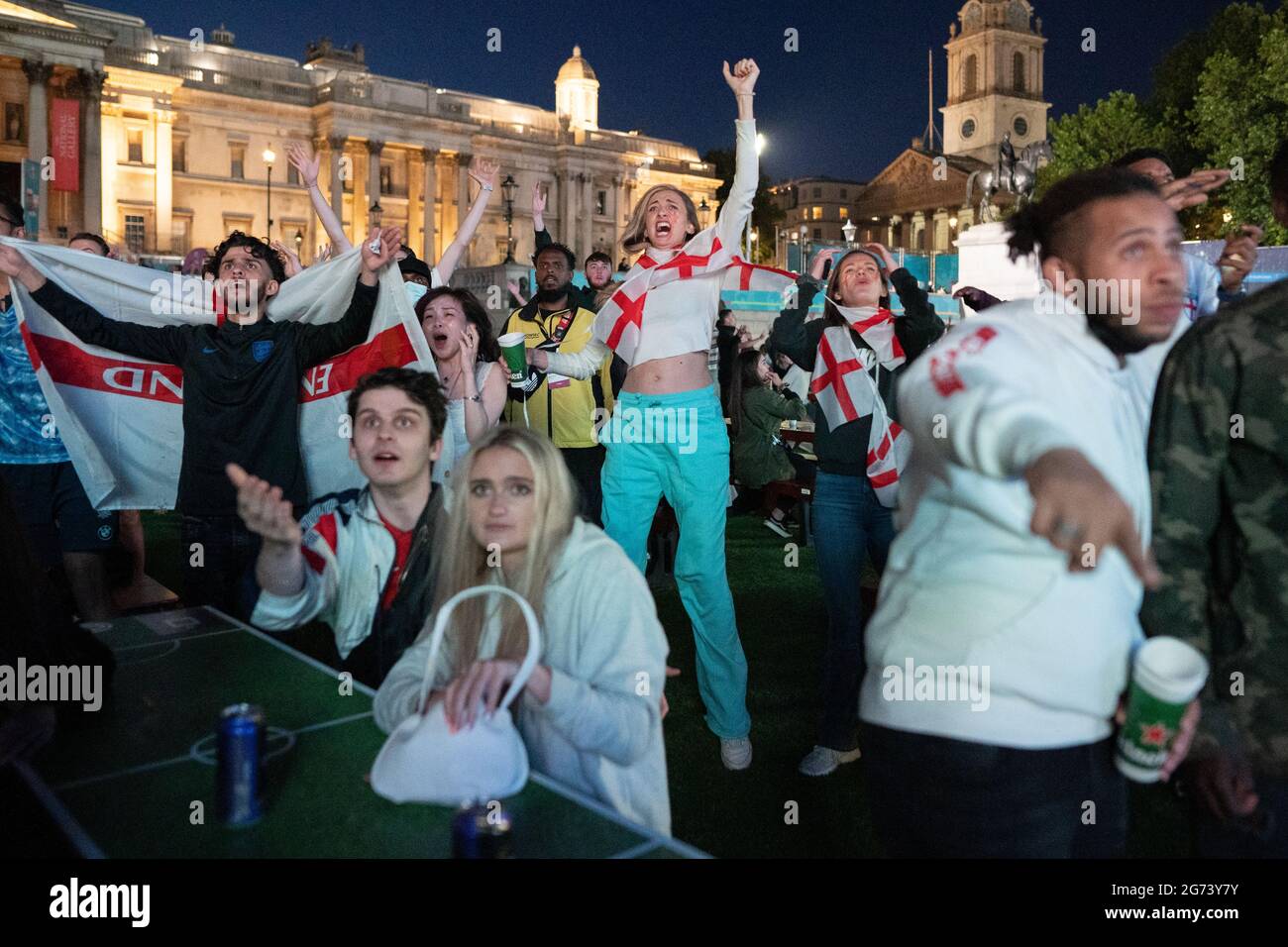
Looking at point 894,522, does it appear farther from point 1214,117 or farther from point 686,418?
point 1214,117

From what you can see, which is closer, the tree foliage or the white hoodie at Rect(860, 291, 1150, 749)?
the white hoodie at Rect(860, 291, 1150, 749)

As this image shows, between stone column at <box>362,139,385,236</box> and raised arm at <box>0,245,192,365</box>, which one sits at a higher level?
stone column at <box>362,139,385,236</box>

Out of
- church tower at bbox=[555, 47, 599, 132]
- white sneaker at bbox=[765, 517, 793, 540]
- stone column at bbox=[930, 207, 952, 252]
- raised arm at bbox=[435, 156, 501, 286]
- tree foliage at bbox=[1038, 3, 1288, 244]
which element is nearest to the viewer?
raised arm at bbox=[435, 156, 501, 286]

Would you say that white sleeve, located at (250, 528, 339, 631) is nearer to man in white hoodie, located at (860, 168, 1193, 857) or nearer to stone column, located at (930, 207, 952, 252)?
man in white hoodie, located at (860, 168, 1193, 857)

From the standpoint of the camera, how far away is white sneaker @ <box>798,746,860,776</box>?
3945 millimetres

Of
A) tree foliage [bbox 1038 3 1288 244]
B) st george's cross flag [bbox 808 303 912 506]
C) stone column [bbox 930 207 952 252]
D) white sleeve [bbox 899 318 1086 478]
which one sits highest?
stone column [bbox 930 207 952 252]

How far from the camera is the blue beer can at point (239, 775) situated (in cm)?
182

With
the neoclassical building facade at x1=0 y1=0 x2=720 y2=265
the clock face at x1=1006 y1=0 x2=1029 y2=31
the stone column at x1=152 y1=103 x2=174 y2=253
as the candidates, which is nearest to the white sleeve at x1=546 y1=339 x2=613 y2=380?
the neoclassical building facade at x1=0 y1=0 x2=720 y2=265

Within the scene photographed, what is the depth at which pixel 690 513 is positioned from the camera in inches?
159

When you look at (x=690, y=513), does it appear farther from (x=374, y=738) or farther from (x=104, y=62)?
(x=104, y=62)

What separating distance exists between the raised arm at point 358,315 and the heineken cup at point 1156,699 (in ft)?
11.0

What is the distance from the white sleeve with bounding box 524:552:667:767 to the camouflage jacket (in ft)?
3.18

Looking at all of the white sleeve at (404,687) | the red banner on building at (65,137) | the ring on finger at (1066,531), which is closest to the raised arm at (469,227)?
the white sleeve at (404,687)
